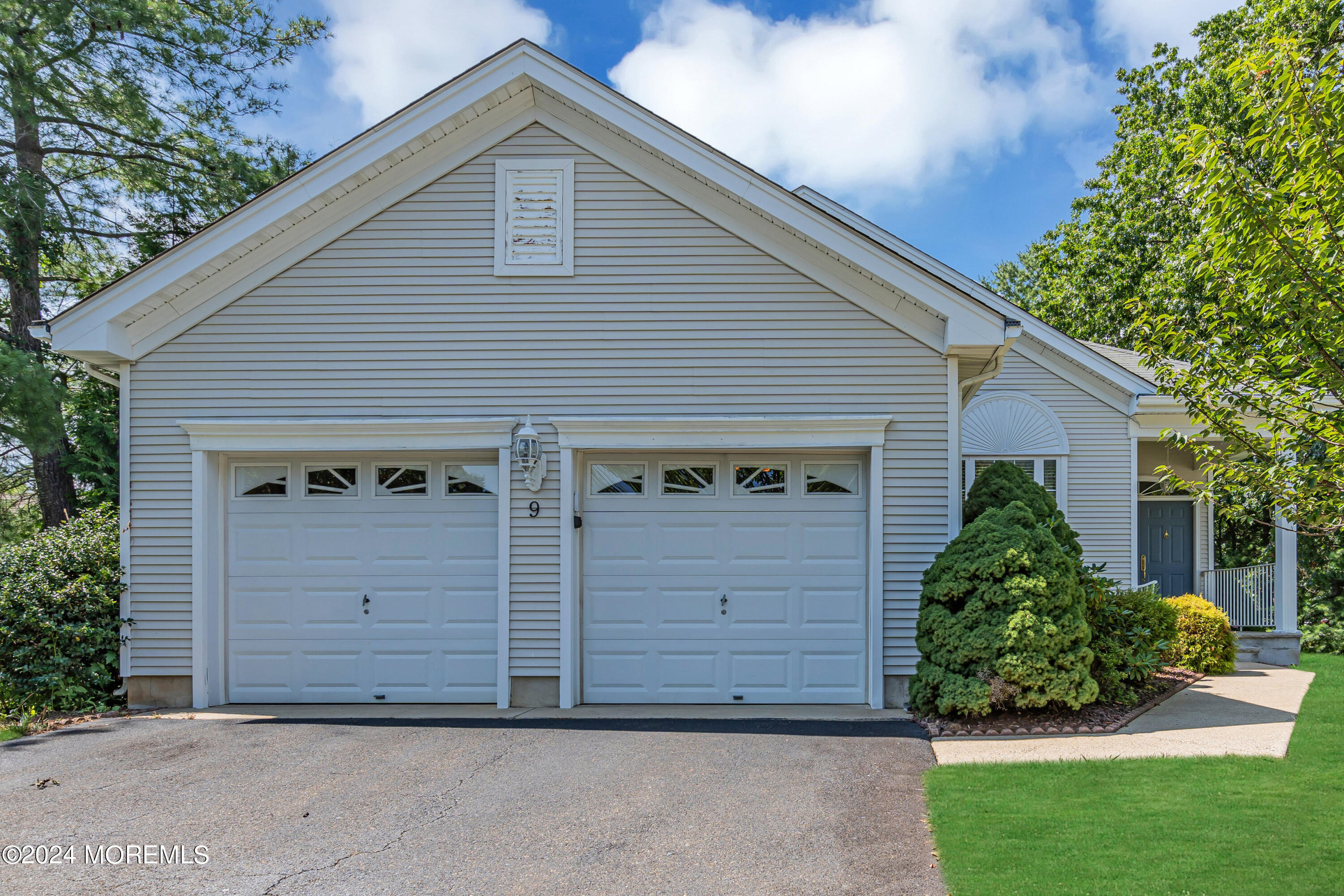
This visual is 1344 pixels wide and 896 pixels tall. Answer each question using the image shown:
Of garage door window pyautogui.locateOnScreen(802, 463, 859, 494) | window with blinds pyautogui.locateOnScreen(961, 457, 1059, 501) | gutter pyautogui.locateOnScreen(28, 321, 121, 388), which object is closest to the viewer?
gutter pyautogui.locateOnScreen(28, 321, 121, 388)

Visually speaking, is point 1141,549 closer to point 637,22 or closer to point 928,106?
point 928,106

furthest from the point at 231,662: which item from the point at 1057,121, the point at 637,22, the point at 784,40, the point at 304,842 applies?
the point at 1057,121

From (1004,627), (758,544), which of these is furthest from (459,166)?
(1004,627)

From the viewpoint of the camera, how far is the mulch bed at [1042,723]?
22.4ft

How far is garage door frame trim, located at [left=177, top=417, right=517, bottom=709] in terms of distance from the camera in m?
8.09

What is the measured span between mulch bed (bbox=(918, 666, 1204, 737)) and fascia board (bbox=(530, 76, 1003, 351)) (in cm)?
338

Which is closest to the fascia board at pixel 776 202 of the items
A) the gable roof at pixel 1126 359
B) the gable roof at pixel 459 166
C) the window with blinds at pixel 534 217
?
the gable roof at pixel 459 166

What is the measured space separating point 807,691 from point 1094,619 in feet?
9.22

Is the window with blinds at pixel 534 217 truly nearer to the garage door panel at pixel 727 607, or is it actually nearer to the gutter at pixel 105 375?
the garage door panel at pixel 727 607

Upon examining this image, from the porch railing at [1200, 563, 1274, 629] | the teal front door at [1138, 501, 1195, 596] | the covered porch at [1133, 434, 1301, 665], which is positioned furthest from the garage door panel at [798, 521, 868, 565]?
the teal front door at [1138, 501, 1195, 596]

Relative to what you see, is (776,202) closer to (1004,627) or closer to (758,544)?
(758,544)

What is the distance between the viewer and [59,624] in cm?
791

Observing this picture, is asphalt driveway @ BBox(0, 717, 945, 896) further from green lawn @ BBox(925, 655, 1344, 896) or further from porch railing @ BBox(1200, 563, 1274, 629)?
porch railing @ BBox(1200, 563, 1274, 629)

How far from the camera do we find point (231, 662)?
835 centimetres
